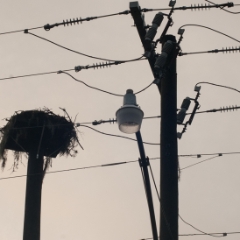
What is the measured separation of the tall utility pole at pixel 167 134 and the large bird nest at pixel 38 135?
5.43 metres

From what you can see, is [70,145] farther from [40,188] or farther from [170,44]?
[170,44]

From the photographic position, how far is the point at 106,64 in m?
8.89

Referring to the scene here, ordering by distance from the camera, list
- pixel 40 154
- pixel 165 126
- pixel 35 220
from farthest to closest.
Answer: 1. pixel 40 154
2. pixel 35 220
3. pixel 165 126

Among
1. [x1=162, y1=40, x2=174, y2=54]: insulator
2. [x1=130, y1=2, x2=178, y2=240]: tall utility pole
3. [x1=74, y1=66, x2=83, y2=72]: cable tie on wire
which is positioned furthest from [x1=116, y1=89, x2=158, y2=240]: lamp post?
[x1=74, y1=66, x2=83, y2=72]: cable tie on wire

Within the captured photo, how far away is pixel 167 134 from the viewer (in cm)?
701

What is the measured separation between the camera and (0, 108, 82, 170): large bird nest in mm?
12680

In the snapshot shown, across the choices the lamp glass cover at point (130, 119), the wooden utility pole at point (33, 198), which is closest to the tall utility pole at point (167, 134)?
the lamp glass cover at point (130, 119)

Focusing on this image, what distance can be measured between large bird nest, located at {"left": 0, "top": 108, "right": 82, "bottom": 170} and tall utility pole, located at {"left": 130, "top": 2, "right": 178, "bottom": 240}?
543 centimetres

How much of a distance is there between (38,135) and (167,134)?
20.3 ft

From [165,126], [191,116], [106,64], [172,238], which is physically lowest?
[172,238]

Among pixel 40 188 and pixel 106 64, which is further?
pixel 40 188

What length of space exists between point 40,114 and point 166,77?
5.98 meters

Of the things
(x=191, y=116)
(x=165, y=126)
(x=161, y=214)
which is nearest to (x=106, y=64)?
(x=191, y=116)

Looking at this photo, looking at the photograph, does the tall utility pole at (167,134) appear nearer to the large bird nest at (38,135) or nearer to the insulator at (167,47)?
the insulator at (167,47)
